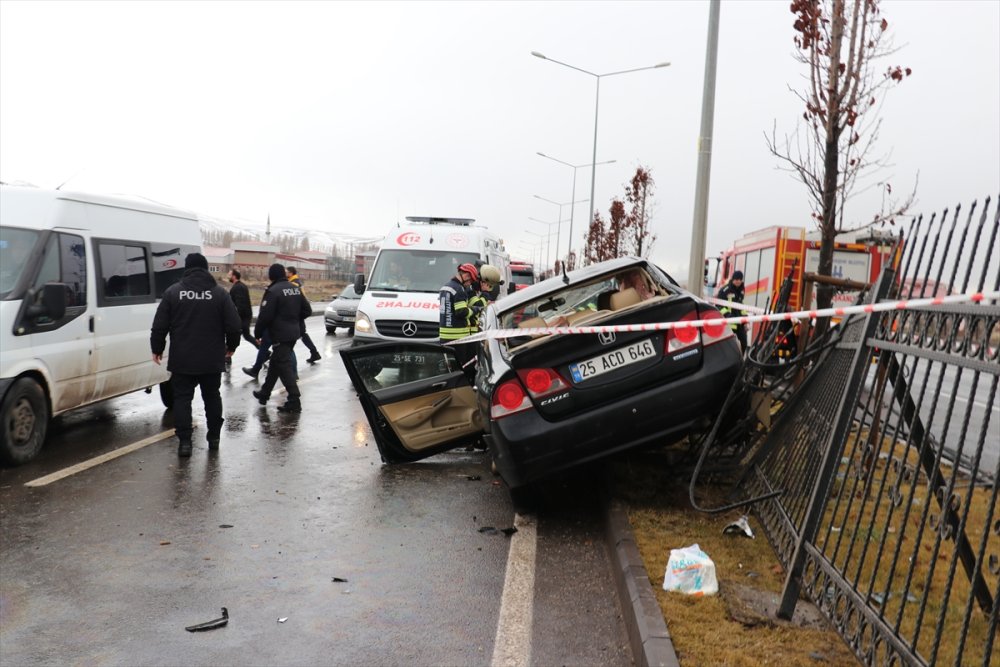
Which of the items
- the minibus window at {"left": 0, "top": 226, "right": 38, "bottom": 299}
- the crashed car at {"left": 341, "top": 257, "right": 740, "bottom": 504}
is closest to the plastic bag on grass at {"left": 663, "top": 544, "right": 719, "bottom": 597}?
the crashed car at {"left": 341, "top": 257, "right": 740, "bottom": 504}

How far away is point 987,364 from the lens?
277cm

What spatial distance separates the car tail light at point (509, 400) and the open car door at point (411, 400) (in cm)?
150

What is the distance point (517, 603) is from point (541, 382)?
1518 mm

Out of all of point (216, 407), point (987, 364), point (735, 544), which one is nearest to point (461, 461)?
point (216, 407)

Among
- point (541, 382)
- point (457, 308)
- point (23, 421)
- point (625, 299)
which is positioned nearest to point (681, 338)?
point (625, 299)

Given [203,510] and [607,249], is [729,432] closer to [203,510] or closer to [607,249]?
[203,510]

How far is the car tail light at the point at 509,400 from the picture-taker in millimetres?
5426

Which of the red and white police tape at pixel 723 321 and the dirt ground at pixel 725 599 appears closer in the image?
the red and white police tape at pixel 723 321

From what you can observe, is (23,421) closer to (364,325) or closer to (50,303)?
(50,303)

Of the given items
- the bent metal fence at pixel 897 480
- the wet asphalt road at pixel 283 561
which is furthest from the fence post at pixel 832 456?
the wet asphalt road at pixel 283 561

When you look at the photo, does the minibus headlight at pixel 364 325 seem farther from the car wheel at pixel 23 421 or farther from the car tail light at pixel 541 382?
the car tail light at pixel 541 382

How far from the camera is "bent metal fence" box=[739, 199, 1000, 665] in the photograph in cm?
292

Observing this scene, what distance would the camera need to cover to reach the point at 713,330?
224 inches

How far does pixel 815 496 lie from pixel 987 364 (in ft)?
4.42
